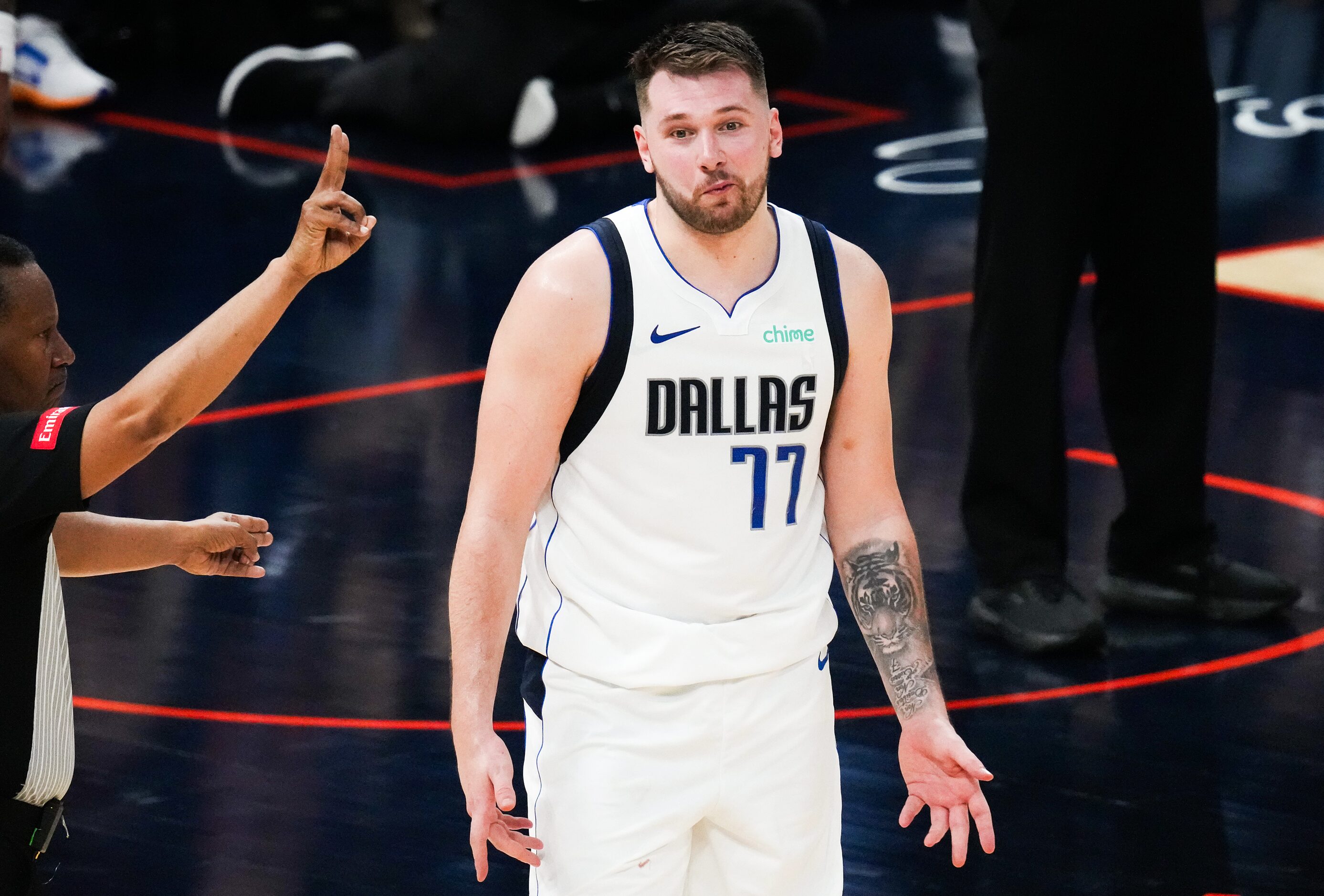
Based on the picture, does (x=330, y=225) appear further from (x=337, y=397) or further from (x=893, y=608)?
(x=337, y=397)

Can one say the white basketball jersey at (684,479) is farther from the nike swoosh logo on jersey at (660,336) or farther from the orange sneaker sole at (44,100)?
the orange sneaker sole at (44,100)

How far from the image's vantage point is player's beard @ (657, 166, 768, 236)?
282 cm

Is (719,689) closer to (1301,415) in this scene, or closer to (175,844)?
(175,844)

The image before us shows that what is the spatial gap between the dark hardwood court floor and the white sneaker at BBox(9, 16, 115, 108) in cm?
71

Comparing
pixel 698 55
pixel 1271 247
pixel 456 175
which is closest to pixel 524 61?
pixel 456 175

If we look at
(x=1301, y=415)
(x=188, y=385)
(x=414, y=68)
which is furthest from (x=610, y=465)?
(x=414, y=68)

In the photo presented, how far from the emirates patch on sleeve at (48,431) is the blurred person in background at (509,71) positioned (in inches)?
318

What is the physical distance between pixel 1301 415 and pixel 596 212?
148 inches

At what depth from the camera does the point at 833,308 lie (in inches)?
115

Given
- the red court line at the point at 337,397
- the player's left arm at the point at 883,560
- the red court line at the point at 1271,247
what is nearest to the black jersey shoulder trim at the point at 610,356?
the player's left arm at the point at 883,560

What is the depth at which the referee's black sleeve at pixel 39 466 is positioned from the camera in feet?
Result: 9.21

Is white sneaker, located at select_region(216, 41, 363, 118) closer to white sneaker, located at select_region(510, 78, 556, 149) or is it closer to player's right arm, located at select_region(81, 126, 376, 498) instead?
white sneaker, located at select_region(510, 78, 556, 149)

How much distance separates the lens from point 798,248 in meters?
2.94

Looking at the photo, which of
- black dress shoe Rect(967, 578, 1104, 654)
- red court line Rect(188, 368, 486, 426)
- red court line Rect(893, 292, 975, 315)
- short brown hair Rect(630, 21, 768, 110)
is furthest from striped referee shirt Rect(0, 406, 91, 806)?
red court line Rect(893, 292, 975, 315)
